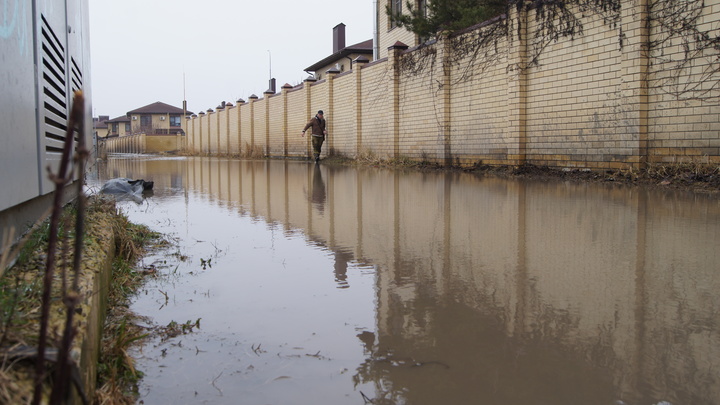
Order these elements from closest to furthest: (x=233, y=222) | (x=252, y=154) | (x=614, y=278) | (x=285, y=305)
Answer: (x=285, y=305) → (x=614, y=278) → (x=233, y=222) → (x=252, y=154)

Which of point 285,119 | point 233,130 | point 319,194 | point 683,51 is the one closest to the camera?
point 683,51

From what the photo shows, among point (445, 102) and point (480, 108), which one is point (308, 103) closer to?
point (445, 102)

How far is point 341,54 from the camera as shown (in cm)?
4006

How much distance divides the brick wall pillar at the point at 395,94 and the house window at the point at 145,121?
85.3 meters

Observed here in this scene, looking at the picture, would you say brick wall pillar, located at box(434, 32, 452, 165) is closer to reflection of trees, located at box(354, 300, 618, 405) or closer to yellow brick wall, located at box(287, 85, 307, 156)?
yellow brick wall, located at box(287, 85, 307, 156)

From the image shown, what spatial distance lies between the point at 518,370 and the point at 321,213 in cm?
538

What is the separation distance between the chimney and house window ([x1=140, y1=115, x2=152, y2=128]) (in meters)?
60.6

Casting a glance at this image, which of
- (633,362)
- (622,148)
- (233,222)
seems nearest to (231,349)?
(633,362)

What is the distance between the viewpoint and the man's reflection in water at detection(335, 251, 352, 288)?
13.8ft

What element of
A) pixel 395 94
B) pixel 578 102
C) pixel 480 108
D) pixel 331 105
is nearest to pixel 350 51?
pixel 331 105

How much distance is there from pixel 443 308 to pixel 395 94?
654 inches

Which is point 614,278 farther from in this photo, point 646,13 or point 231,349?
point 646,13

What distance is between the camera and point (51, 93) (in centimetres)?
474

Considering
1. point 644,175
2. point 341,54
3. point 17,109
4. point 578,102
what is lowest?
point 644,175
